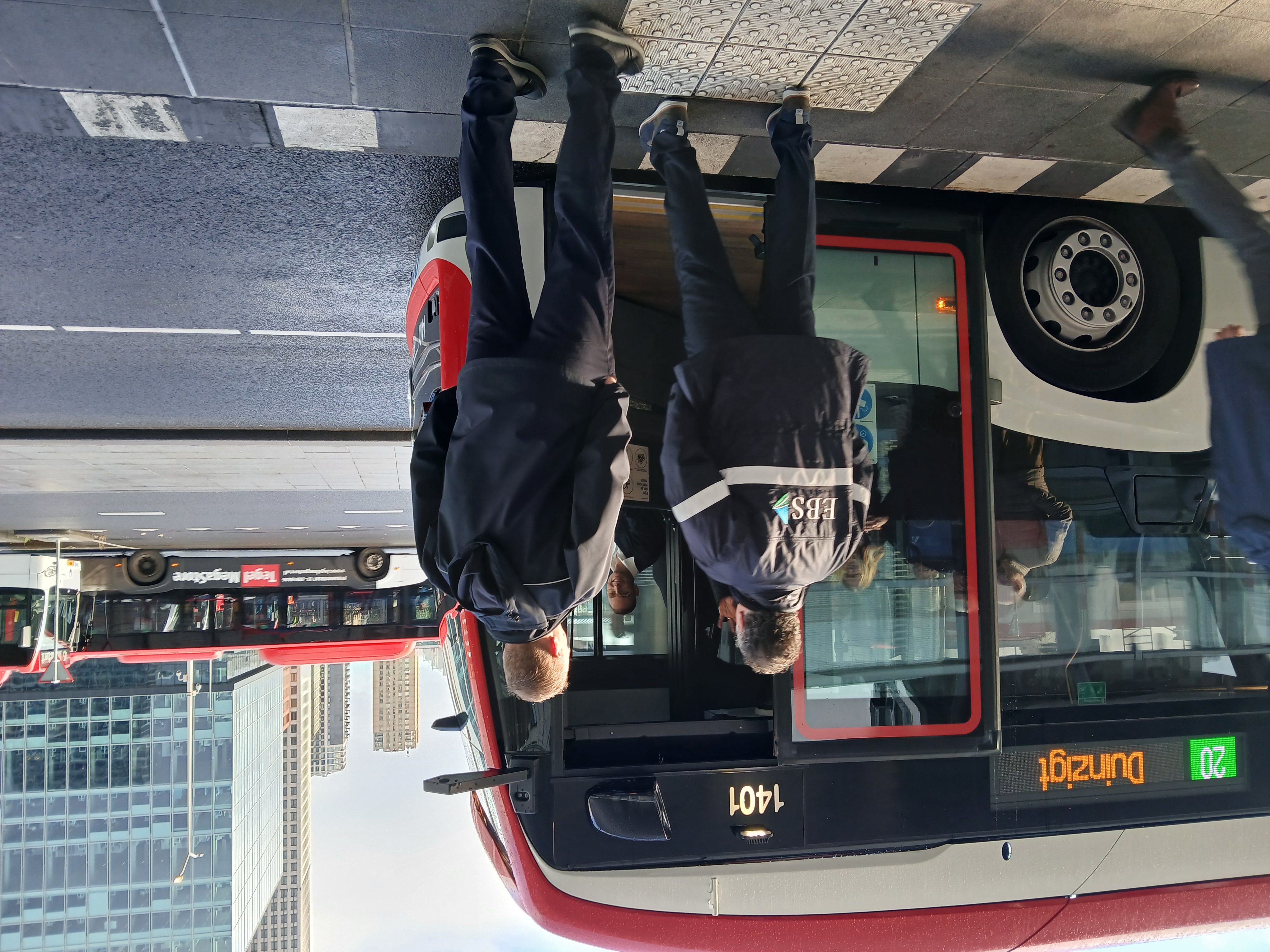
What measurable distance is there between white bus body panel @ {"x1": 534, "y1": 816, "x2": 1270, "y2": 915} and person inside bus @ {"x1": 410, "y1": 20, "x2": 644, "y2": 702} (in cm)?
124

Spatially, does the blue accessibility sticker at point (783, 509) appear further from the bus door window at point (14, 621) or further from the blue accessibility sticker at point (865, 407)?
the bus door window at point (14, 621)

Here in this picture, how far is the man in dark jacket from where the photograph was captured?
2.56m

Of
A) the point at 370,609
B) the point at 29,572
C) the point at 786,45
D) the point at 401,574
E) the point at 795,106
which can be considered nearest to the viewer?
the point at 786,45

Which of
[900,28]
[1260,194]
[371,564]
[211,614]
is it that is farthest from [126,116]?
[211,614]

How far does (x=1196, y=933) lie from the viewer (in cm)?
356

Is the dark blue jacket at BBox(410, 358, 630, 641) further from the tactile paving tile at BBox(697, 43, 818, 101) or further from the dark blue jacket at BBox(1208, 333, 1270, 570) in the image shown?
the dark blue jacket at BBox(1208, 333, 1270, 570)

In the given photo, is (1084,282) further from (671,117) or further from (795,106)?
(671,117)

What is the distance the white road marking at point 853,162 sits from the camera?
305 cm

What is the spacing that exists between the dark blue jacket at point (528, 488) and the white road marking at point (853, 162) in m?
1.41

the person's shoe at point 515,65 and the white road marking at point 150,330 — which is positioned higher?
the person's shoe at point 515,65

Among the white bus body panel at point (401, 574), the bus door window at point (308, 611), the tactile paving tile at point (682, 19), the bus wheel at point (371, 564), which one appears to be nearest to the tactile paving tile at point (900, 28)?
the tactile paving tile at point (682, 19)

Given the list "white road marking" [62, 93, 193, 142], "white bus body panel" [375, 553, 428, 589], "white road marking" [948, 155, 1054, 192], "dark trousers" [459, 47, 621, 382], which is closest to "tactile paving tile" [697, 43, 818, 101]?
"dark trousers" [459, 47, 621, 382]

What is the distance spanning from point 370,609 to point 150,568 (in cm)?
251

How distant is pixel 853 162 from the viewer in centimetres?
313
